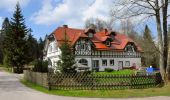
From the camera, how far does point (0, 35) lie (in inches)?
4508

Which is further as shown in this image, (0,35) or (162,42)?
(0,35)

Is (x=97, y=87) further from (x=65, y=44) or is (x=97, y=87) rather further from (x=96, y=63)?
(x=96, y=63)

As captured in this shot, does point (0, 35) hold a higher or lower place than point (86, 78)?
higher

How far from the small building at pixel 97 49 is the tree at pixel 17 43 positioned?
5.32 metres

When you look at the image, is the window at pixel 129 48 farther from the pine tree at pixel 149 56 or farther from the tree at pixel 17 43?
the tree at pixel 17 43

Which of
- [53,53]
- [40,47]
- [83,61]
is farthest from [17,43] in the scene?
[40,47]

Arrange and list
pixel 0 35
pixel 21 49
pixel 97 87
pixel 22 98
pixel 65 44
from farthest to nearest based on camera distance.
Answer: pixel 0 35, pixel 21 49, pixel 65 44, pixel 97 87, pixel 22 98

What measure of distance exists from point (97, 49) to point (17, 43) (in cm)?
1506

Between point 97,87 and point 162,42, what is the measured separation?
6.79 metres

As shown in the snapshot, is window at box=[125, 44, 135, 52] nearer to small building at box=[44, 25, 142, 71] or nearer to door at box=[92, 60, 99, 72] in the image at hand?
small building at box=[44, 25, 142, 71]

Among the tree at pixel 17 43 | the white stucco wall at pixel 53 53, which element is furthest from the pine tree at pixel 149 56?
the tree at pixel 17 43

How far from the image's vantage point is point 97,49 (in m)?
57.8

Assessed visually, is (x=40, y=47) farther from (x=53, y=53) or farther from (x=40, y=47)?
(x=53, y=53)

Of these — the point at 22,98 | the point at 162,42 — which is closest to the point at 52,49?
the point at 162,42
